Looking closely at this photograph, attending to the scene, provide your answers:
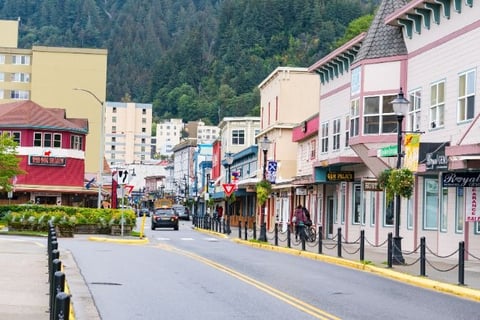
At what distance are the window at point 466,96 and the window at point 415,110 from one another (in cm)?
416

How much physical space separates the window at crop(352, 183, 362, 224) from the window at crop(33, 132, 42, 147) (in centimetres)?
4186

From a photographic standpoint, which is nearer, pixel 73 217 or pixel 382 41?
pixel 382 41

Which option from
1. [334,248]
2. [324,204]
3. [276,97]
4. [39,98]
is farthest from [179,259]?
[39,98]

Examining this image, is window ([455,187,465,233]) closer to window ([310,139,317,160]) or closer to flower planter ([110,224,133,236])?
flower planter ([110,224,133,236])

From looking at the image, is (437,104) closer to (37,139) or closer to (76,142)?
(37,139)

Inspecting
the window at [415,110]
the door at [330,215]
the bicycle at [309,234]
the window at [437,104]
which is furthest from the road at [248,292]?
the door at [330,215]

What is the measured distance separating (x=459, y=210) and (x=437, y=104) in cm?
385

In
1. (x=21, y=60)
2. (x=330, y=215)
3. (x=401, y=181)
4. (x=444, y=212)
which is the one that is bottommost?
(x=330, y=215)

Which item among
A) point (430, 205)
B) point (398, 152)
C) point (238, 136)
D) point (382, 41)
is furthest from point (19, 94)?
point (398, 152)

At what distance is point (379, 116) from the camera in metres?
36.3

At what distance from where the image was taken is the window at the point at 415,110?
112 ft

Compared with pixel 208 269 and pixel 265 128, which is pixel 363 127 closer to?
pixel 208 269

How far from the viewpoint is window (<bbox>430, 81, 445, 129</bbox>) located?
3139cm

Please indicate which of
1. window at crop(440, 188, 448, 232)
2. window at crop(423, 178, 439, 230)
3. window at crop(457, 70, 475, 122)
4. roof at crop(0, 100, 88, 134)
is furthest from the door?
roof at crop(0, 100, 88, 134)
